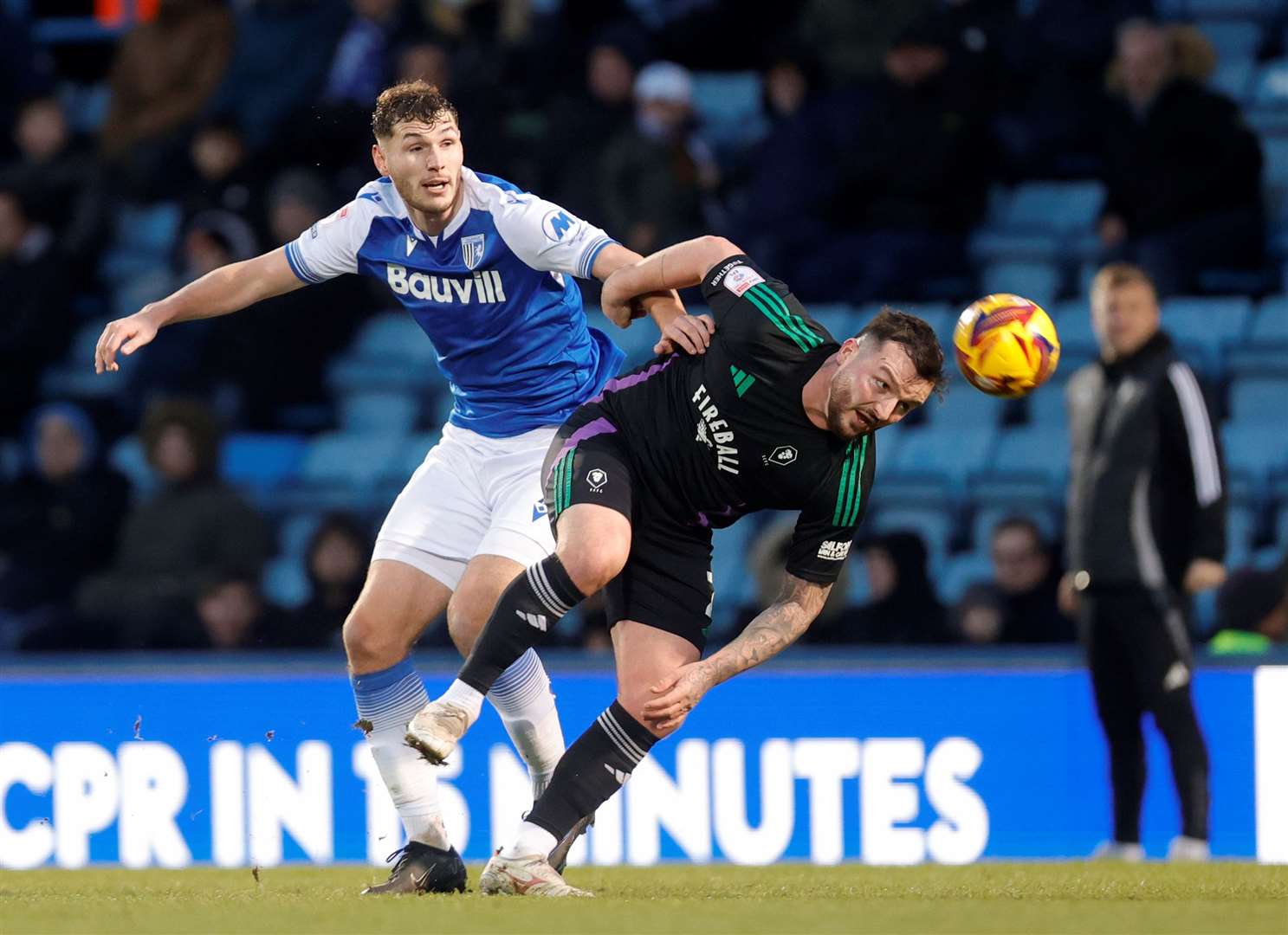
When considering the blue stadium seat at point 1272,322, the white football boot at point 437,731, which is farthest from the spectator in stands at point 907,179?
the white football boot at point 437,731

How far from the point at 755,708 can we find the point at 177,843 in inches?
91.6

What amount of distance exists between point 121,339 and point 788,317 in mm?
1852

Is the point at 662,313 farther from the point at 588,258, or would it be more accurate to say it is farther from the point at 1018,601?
the point at 1018,601

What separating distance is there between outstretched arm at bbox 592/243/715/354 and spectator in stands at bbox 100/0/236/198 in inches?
290

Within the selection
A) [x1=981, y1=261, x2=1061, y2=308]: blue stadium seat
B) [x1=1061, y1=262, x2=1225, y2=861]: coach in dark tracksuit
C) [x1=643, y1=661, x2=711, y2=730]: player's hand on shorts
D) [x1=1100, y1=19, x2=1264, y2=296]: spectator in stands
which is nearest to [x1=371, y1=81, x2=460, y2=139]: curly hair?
[x1=643, y1=661, x2=711, y2=730]: player's hand on shorts

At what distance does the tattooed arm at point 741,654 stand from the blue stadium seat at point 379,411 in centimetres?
605

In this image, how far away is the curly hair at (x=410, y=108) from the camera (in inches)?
244

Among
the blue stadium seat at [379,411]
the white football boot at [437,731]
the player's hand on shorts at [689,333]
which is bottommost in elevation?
the white football boot at [437,731]

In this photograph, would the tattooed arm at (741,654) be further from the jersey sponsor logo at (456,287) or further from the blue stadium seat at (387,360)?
the blue stadium seat at (387,360)

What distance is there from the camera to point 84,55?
14.8m

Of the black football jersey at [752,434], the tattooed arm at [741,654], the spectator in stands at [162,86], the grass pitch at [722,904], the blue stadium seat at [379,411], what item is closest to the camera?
the grass pitch at [722,904]

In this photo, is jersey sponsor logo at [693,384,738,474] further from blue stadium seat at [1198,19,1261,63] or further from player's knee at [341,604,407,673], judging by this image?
blue stadium seat at [1198,19,1261,63]

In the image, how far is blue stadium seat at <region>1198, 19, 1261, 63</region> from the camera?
12023 millimetres

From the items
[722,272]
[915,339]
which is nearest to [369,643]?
[722,272]
